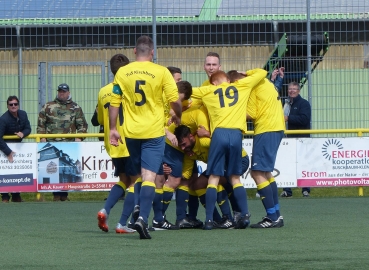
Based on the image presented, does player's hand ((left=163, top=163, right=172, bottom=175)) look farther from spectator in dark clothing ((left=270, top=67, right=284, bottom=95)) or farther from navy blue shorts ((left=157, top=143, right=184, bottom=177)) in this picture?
spectator in dark clothing ((left=270, top=67, right=284, bottom=95))

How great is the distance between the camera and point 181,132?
958cm

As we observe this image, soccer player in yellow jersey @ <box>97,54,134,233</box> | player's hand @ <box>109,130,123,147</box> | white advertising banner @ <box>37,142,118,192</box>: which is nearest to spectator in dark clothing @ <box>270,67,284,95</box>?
white advertising banner @ <box>37,142,118,192</box>

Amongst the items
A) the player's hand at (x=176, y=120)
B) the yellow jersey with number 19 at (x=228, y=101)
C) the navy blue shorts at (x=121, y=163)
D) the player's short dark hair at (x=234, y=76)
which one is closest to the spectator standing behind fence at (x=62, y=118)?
the navy blue shorts at (x=121, y=163)

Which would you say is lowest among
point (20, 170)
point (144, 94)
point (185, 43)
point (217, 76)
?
point (20, 170)

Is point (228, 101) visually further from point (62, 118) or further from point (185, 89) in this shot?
point (62, 118)

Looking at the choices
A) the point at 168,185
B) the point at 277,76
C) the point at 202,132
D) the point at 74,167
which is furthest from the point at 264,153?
the point at 74,167

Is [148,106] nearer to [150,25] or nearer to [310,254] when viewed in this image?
[310,254]

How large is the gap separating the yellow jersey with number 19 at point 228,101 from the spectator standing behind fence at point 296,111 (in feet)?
19.1

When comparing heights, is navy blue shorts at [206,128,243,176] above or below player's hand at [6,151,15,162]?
above

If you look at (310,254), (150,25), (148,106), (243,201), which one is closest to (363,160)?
(150,25)

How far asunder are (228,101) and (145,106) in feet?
3.65

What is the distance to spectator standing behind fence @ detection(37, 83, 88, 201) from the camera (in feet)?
50.0

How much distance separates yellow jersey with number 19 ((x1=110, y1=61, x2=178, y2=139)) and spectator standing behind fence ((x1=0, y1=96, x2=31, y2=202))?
6.75 metres

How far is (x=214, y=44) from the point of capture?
15.5 meters
